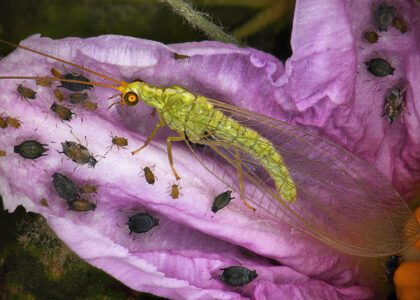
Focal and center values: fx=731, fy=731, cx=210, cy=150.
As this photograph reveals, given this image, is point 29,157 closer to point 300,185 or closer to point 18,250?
point 18,250

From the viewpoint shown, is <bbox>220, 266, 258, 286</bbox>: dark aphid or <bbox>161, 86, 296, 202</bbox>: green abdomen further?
<bbox>161, 86, 296, 202</bbox>: green abdomen

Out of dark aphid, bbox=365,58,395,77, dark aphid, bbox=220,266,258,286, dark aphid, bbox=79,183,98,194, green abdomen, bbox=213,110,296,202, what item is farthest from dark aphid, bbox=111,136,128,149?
dark aphid, bbox=365,58,395,77

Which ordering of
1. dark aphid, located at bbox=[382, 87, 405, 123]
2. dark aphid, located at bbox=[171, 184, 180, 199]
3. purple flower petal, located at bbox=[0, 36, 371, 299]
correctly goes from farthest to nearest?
1. dark aphid, located at bbox=[382, 87, 405, 123]
2. dark aphid, located at bbox=[171, 184, 180, 199]
3. purple flower petal, located at bbox=[0, 36, 371, 299]

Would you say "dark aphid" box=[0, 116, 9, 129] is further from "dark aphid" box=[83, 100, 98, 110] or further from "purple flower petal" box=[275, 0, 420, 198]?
"purple flower petal" box=[275, 0, 420, 198]

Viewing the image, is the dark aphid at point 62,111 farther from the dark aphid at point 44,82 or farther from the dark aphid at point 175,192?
the dark aphid at point 175,192

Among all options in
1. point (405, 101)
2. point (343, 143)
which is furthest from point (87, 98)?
point (405, 101)
